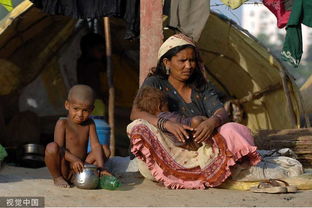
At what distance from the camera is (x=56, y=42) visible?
805cm

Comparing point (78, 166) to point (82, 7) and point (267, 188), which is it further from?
point (82, 7)

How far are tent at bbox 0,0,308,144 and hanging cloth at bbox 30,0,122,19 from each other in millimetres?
716

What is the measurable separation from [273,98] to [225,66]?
2.36ft

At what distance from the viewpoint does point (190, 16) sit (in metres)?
5.44

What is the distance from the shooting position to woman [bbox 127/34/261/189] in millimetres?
4215

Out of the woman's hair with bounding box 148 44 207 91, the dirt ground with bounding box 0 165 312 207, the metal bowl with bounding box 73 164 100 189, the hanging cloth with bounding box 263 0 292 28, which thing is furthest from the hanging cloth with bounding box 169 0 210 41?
the metal bowl with bounding box 73 164 100 189

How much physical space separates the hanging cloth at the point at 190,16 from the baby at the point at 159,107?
3.65ft

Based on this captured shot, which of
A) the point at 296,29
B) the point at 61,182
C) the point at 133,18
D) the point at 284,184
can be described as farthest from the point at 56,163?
the point at 296,29

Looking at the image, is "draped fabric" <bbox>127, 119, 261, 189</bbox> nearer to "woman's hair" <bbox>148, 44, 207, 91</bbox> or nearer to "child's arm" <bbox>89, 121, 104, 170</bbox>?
"child's arm" <bbox>89, 121, 104, 170</bbox>

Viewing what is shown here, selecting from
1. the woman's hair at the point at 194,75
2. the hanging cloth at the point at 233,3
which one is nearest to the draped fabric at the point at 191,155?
the woman's hair at the point at 194,75

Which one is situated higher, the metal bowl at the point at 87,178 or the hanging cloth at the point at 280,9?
the hanging cloth at the point at 280,9

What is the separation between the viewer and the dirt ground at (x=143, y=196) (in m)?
3.62

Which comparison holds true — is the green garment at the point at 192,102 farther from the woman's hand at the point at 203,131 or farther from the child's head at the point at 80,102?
the child's head at the point at 80,102

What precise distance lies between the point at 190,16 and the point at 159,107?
1.32 meters
